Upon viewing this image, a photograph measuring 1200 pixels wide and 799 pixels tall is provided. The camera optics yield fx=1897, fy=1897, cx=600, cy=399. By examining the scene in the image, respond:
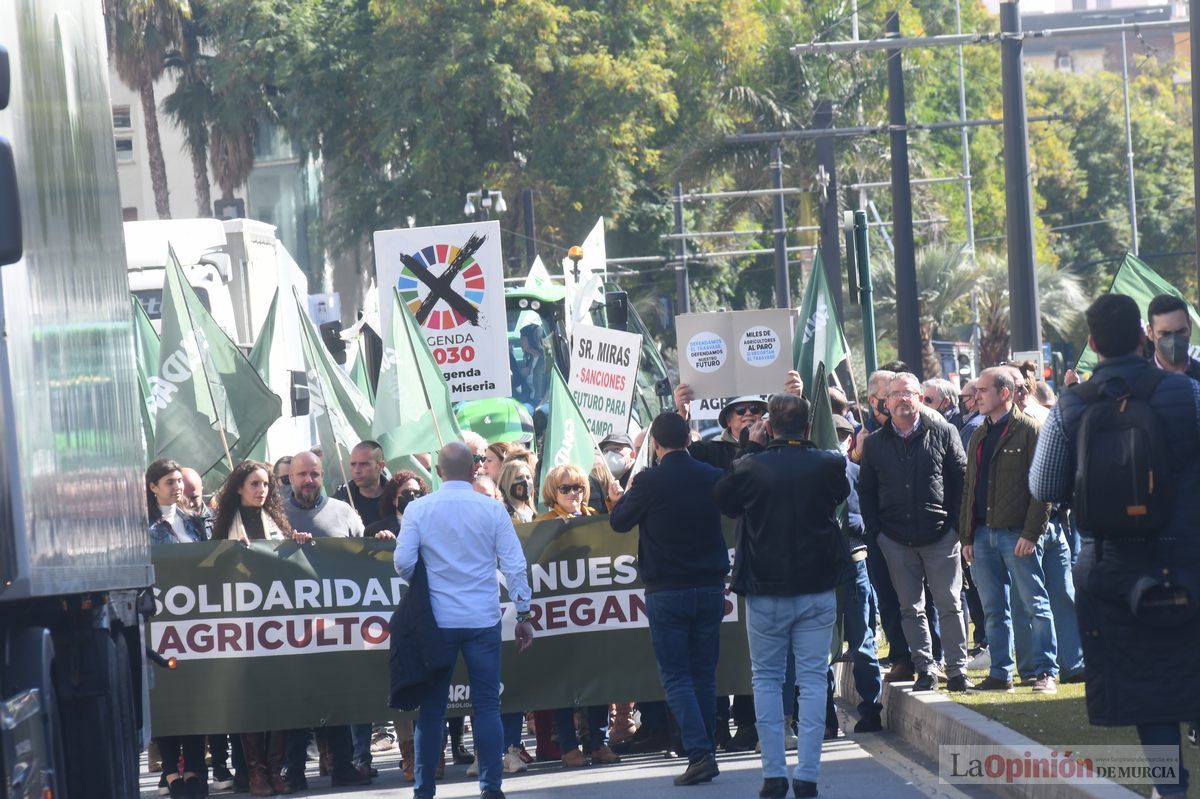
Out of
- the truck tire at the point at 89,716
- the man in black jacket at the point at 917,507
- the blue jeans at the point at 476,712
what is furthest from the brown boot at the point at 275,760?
the truck tire at the point at 89,716

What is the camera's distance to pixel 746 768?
1000cm

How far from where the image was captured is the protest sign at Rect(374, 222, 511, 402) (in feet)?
50.4

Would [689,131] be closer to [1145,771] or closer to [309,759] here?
[309,759]

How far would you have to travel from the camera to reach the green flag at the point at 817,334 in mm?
16109

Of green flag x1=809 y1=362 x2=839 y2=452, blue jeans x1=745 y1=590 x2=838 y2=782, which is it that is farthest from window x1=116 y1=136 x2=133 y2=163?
blue jeans x1=745 y1=590 x2=838 y2=782

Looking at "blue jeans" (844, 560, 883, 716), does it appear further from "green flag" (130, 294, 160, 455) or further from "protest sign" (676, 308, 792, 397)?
"green flag" (130, 294, 160, 455)

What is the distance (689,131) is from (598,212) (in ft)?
20.8

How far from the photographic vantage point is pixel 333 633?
10367 mm

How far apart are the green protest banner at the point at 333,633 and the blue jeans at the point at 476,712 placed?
127 cm

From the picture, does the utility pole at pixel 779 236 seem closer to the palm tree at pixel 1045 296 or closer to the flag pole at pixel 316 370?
the palm tree at pixel 1045 296

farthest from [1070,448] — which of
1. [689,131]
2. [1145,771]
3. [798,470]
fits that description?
[689,131]

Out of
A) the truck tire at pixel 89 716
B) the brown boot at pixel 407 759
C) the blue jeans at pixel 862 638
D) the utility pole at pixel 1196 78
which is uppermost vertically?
the utility pole at pixel 1196 78

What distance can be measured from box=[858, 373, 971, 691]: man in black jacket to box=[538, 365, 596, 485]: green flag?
3301mm

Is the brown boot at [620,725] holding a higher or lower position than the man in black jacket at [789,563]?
lower
